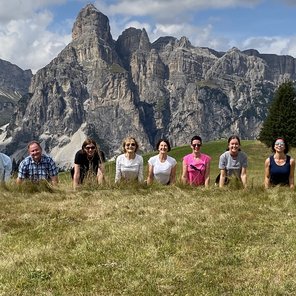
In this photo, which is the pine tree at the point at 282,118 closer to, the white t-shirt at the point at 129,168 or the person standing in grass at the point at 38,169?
the white t-shirt at the point at 129,168

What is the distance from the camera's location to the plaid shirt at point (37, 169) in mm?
13242

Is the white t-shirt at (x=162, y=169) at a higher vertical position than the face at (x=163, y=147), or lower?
lower

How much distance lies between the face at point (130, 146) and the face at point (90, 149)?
964 mm

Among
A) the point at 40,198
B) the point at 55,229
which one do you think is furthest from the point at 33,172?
the point at 55,229

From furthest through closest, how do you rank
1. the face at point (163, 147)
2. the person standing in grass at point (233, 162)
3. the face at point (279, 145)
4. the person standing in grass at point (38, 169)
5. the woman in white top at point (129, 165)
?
the person standing in grass at point (233, 162) → the face at point (163, 147) → the woman in white top at point (129, 165) → the person standing in grass at point (38, 169) → the face at point (279, 145)

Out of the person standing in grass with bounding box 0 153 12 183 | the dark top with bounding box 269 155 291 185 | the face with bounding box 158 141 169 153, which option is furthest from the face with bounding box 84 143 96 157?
the dark top with bounding box 269 155 291 185

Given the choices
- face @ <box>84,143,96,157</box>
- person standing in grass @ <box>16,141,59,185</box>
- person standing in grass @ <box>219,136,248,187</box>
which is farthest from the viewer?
person standing in grass @ <box>219,136,248,187</box>

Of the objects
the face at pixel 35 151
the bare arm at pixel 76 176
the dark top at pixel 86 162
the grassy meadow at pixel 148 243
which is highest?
the face at pixel 35 151

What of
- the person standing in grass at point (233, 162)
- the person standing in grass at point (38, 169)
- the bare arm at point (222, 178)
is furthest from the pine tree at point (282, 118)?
the person standing in grass at point (38, 169)

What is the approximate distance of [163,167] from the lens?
1389 cm

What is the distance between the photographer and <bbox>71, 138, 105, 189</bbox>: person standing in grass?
13.2 m

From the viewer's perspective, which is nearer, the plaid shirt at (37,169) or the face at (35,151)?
the face at (35,151)

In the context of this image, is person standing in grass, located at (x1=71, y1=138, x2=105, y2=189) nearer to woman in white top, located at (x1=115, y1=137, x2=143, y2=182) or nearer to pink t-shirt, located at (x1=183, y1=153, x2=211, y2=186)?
woman in white top, located at (x1=115, y1=137, x2=143, y2=182)

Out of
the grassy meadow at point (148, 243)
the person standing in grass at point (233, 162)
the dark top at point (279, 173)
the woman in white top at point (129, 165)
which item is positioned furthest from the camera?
the person standing in grass at point (233, 162)
